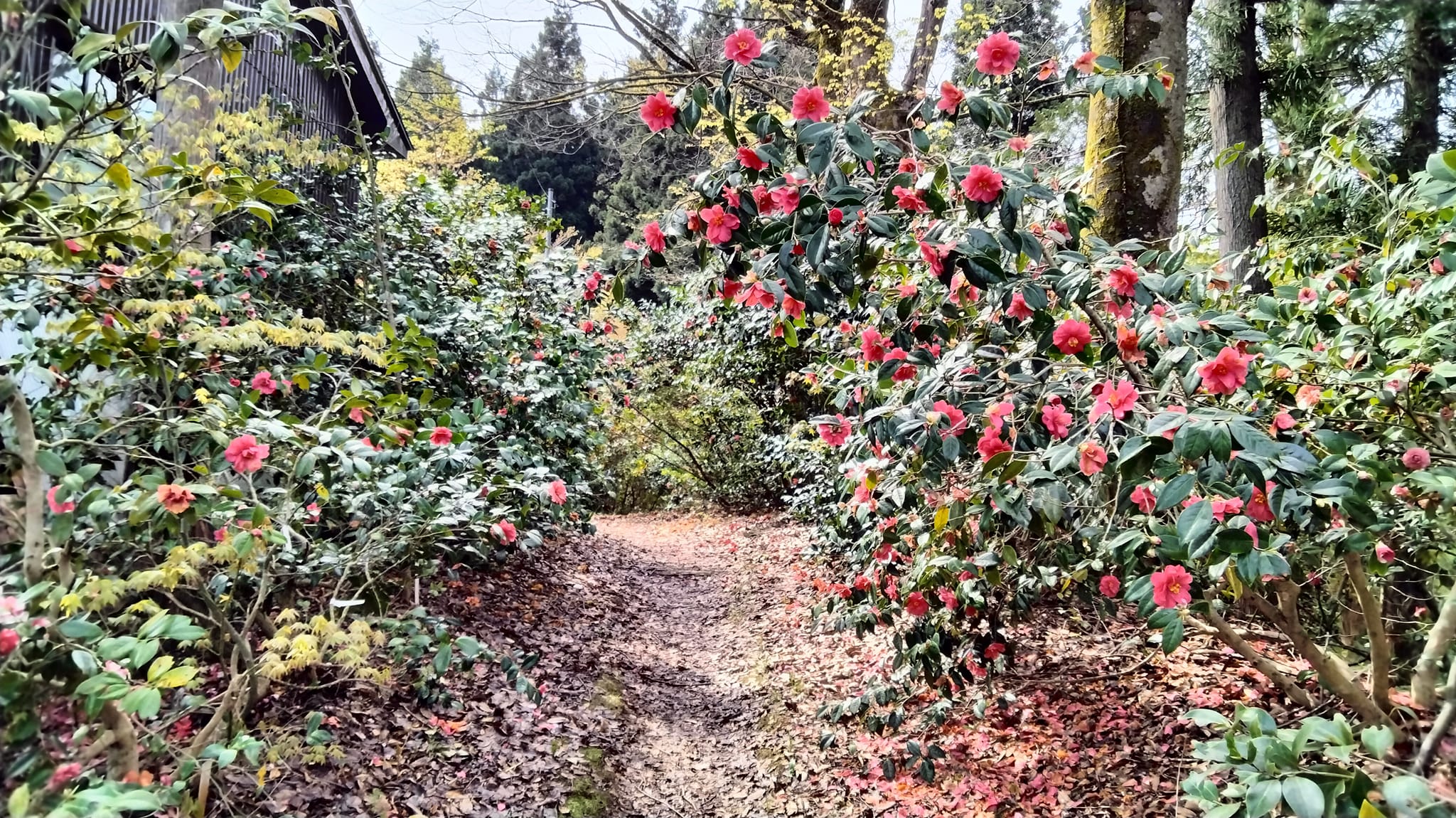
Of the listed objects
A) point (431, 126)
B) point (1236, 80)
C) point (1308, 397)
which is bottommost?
point (1308, 397)

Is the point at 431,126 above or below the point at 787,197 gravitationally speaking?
above

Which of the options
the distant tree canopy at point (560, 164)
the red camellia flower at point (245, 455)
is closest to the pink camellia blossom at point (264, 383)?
the red camellia flower at point (245, 455)

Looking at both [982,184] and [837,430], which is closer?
[982,184]

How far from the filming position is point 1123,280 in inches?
64.8

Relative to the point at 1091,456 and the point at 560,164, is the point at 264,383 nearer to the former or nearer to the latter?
the point at 1091,456

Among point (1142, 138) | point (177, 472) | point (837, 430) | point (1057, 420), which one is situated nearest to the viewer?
point (1057, 420)

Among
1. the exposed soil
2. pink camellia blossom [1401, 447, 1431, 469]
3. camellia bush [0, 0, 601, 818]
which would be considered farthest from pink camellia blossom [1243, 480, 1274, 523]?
camellia bush [0, 0, 601, 818]

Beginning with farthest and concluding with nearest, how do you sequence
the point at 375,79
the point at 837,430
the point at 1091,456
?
the point at 375,79, the point at 837,430, the point at 1091,456

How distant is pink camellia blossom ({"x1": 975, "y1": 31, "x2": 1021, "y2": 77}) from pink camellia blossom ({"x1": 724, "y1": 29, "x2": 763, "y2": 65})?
0.59 metres

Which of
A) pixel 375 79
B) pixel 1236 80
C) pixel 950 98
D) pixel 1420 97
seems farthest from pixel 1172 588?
pixel 375 79

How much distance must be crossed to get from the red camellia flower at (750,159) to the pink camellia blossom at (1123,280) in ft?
2.91

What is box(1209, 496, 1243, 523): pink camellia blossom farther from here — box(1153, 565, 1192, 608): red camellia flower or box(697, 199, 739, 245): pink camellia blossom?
box(697, 199, 739, 245): pink camellia blossom

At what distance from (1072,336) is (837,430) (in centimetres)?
123

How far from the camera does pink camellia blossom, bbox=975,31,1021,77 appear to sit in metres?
1.86
